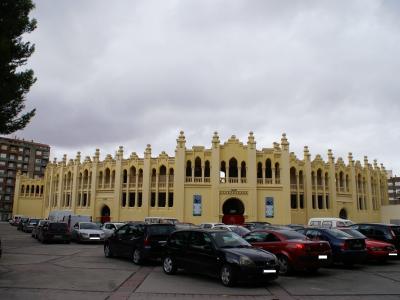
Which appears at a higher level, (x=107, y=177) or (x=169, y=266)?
(x=107, y=177)

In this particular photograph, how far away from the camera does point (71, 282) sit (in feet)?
39.8

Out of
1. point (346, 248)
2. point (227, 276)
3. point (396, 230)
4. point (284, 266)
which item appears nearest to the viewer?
point (227, 276)

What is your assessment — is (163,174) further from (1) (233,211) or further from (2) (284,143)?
(2) (284,143)

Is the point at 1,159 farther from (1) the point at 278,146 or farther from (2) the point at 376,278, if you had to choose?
(2) the point at 376,278

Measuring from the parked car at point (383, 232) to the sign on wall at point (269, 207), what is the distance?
2550 centimetres

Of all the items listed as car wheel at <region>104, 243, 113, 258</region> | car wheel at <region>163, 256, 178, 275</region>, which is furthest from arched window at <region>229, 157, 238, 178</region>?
car wheel at <region>163, 256, 178, 275</region>

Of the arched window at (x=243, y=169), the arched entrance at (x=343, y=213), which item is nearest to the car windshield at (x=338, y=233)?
the arched window at (x=243, y=169)

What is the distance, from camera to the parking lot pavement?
34.7 ft

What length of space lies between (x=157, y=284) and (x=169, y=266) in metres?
1.92

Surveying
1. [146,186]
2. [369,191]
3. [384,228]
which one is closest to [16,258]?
[384,228]

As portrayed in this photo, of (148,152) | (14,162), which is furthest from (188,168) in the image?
(14,162)

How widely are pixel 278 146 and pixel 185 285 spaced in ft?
124

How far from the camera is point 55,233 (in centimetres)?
2748

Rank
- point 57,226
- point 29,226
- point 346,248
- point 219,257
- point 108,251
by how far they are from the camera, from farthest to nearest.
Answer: point 29,226
point 57,226
point 108,251
point 346,248
point 219,257
